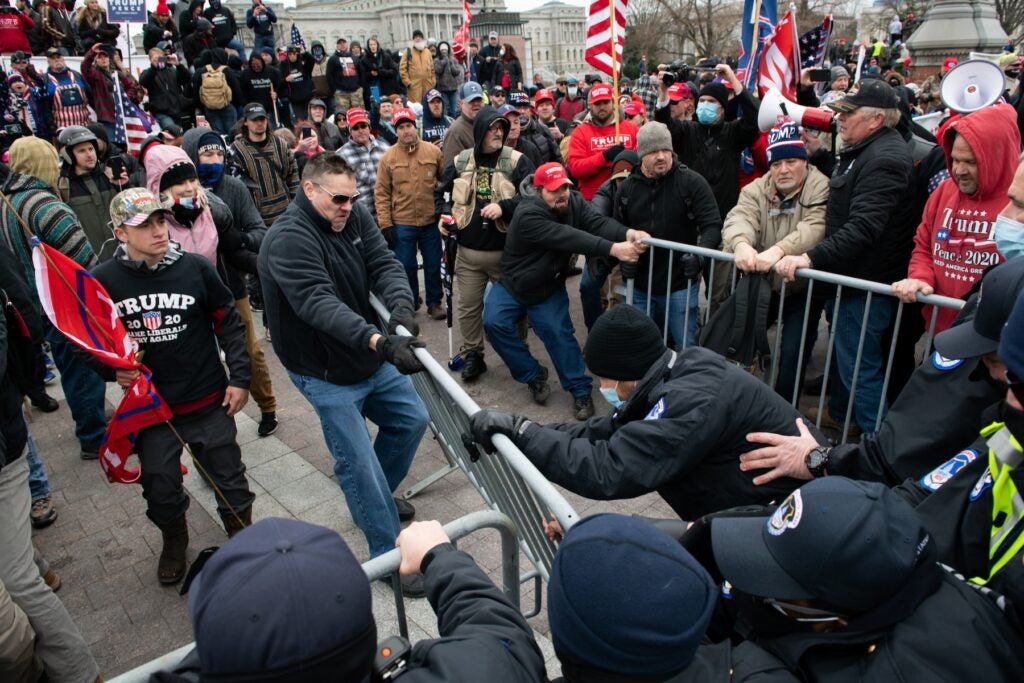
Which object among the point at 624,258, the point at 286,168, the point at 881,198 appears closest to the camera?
the point at 881,198

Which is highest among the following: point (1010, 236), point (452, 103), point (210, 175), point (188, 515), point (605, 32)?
point (605, 32)

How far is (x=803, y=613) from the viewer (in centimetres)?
163

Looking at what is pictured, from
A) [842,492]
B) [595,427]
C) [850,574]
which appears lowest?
[595,427]

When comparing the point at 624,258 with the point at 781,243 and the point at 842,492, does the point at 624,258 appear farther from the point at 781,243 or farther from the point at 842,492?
the point at 842,492

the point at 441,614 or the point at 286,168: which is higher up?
the point at 286,168

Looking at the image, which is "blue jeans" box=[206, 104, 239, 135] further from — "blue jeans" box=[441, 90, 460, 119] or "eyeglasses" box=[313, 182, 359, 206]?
"eyeglasses" box=[313, 182, 359, 206]

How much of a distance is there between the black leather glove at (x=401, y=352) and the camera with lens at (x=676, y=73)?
547 centimetres

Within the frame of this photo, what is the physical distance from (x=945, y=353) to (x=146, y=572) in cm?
401

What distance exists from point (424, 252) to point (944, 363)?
5595 mm

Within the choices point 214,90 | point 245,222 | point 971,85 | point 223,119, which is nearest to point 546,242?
point 245,222

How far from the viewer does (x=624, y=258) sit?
497cm

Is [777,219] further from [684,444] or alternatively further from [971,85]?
[684,444]

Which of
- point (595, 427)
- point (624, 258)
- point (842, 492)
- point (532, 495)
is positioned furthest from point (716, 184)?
point (842, 492)

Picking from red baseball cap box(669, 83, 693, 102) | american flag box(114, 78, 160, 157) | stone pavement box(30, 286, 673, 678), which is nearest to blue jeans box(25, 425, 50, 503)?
stone pavement box(30, 286, 673, 678)
